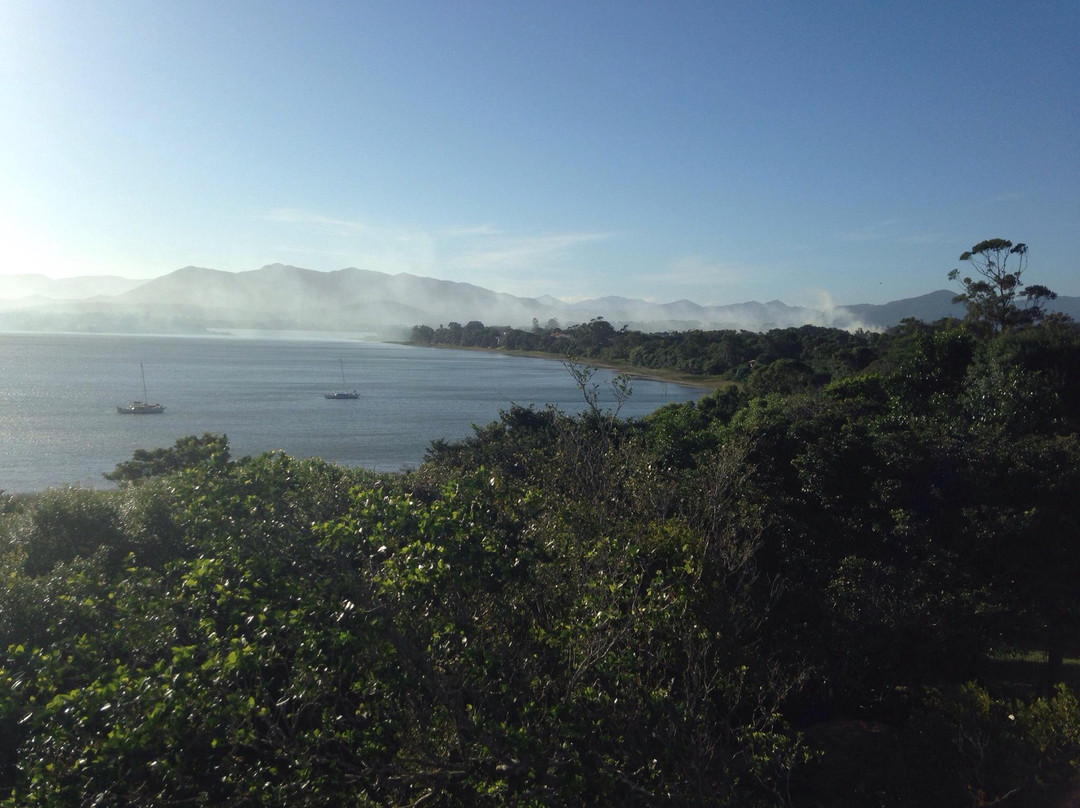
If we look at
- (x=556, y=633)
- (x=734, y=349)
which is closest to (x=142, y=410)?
(x=556, y=633)

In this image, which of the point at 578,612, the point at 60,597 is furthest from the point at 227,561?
the point at 578,612

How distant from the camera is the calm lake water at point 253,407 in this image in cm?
2781

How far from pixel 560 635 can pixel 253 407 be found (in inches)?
1575

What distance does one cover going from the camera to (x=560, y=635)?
412cm

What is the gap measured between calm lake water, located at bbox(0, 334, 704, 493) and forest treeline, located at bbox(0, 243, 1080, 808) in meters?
13.6

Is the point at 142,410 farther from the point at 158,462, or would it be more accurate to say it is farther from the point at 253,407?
the point at 158,462

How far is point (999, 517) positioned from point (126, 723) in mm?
7864

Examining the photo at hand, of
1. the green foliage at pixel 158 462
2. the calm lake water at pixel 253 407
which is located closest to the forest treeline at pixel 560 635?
the green foliage at pixel 158 462

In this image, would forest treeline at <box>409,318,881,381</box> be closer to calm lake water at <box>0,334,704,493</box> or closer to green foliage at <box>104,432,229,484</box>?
calm lake water at <box>0,334,704,493</box>

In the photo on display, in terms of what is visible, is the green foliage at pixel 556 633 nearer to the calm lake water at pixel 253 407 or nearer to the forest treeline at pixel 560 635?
the forest treeline at pixel 560 635

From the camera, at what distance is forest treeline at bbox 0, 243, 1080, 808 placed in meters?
3.28

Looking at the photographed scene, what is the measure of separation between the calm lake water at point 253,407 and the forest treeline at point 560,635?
44.5ft

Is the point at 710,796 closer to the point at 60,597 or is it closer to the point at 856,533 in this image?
the point at 60,597

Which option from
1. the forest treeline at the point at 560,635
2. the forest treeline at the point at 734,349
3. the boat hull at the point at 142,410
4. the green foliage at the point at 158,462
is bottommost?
the boat hull at the point at 142,410
